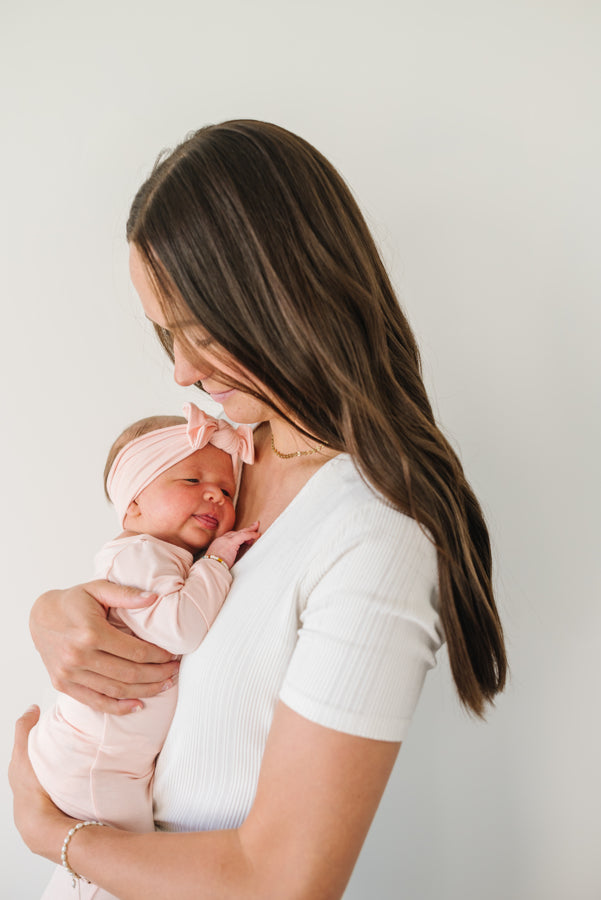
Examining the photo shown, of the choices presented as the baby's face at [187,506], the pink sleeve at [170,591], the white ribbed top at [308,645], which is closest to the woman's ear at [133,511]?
the baby's face at [187,506]

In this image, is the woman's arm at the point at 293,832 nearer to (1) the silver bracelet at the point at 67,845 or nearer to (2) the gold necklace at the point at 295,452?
(1) the silver bracelet at the point at 67,845

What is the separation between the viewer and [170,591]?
Result: 1154 mm

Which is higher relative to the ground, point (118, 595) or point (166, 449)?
point (166, 449)

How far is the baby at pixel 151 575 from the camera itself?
45.5 inches

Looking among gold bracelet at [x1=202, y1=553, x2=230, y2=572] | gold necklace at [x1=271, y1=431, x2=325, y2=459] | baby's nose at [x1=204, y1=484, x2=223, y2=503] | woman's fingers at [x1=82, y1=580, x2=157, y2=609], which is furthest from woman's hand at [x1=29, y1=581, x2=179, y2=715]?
gold necklace at [x1=271, y1=431, x2=325, y2=459]

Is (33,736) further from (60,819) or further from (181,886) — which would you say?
(181,886)

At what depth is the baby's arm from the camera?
3.66 ft

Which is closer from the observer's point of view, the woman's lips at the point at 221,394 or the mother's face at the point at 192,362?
the mother's face at the point at 192,362

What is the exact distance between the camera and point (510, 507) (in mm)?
1607

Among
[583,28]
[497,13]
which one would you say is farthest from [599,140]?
[497,13]

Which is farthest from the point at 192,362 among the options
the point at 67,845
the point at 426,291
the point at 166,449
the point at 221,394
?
the point at 67,845

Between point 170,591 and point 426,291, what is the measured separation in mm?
909

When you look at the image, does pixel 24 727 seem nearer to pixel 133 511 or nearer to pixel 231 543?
pixel 133 511

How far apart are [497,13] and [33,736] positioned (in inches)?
69.7
